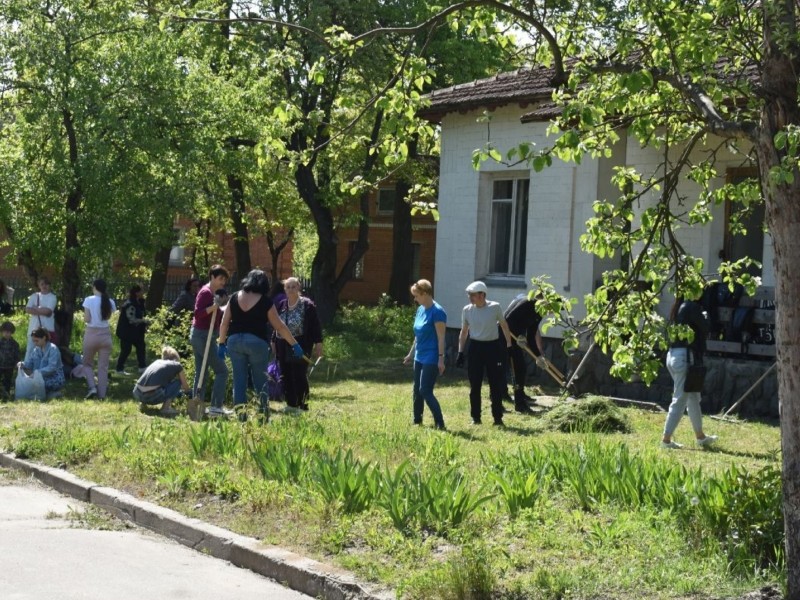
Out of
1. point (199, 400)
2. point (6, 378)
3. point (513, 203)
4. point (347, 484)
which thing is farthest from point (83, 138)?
point (347, 484)

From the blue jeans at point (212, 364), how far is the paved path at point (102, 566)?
521 centimetres

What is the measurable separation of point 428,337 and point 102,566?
23.1 feet

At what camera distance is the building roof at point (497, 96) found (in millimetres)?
19609

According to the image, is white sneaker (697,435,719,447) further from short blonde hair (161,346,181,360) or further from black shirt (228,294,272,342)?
short blonde hair (161,346,181,360)

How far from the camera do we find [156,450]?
35.0 feet

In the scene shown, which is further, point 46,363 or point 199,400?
point 46,363

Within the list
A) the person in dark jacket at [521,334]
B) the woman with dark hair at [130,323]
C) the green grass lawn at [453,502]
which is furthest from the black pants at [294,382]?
the woman with dark hair at [130,323]

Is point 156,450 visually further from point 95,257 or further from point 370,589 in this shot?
point 95,257

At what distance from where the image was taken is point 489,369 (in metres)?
14.4

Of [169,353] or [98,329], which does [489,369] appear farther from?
[98,329]

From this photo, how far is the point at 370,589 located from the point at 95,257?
43.4 ft

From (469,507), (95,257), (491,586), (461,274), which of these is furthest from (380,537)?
(461,274)

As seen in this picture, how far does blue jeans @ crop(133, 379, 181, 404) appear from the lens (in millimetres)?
14758

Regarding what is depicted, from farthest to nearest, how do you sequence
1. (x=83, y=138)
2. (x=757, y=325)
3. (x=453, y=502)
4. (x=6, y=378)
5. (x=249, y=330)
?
(x=83, y=138)
(x=6, y=378)
(x=757, y=325)
(x=249, y=330)
(x=453, y=502)
